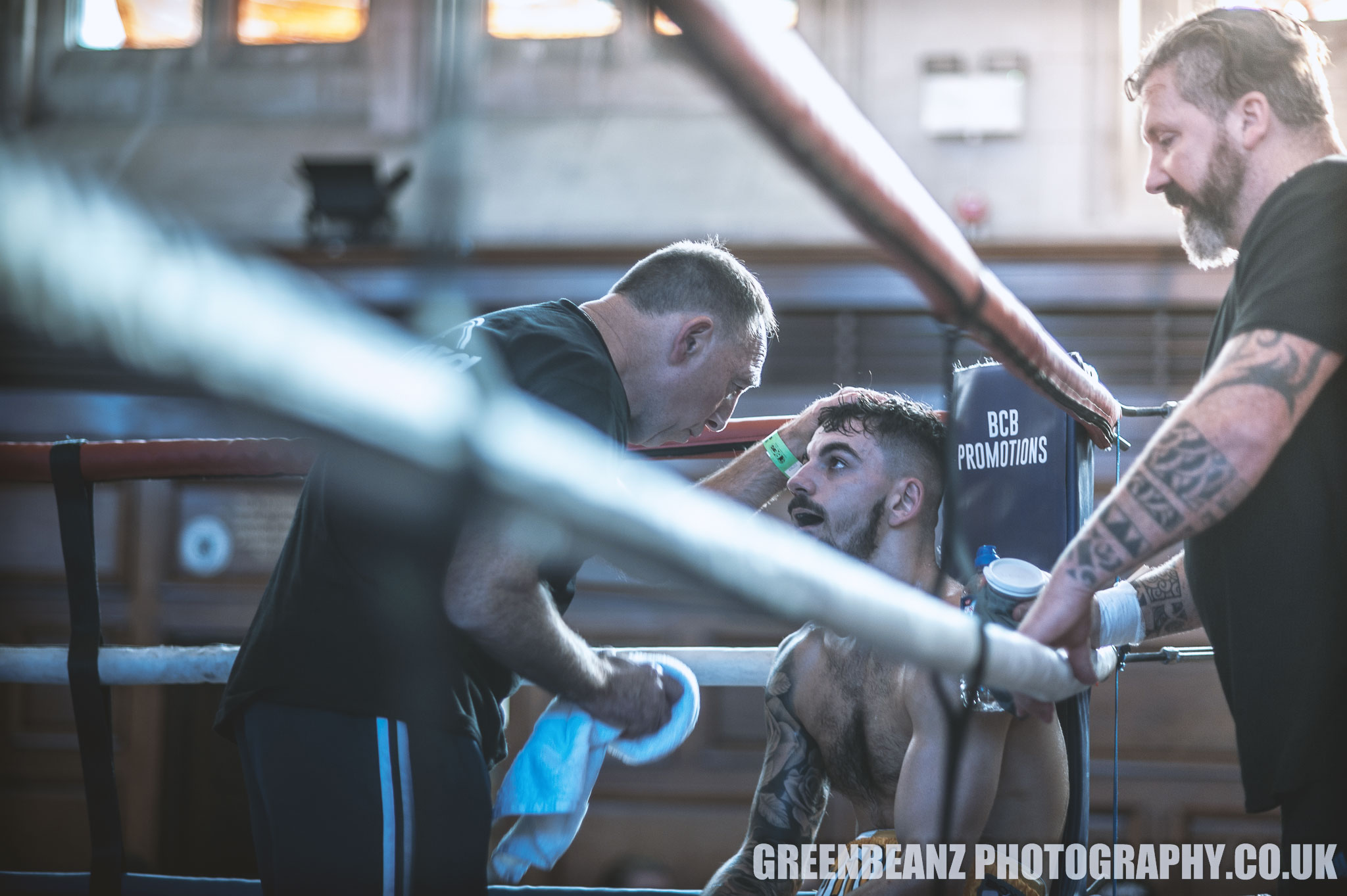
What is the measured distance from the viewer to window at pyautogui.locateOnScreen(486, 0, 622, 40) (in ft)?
17.3

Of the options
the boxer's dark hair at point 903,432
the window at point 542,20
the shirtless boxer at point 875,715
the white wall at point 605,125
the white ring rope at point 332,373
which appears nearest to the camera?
the white ring rope at point 332,373

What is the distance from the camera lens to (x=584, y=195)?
16.5ft

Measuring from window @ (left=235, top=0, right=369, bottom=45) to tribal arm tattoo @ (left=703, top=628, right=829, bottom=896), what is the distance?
4.86 meters

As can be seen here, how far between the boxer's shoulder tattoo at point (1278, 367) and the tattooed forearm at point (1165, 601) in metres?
0.42

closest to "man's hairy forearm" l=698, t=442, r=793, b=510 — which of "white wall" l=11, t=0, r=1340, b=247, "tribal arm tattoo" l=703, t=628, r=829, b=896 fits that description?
"tribal arm tattoo" l=703, t=628, r=829, b=896

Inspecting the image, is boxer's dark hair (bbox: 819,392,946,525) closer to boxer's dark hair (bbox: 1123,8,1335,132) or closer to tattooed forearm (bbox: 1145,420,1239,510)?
boxer's dark hair (bbox: 1123,8,1335,132)

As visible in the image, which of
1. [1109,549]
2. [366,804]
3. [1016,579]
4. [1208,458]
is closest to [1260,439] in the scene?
[1208,458]

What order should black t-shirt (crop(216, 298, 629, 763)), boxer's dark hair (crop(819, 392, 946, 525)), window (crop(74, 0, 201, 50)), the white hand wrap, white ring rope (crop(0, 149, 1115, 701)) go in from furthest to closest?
window (crop(74, 0, 201, 50)), boxer's dark hair (crop(819, 392, 946, 525)), the white hand wrap, black t-shirt (crop(216, 298, 629, 763)), white ring rope (crop(0, 149, 1115, 701))

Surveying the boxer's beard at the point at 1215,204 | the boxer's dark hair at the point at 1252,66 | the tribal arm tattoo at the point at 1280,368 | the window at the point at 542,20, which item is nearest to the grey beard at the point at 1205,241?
the boxer's beard at the point at 1215,204

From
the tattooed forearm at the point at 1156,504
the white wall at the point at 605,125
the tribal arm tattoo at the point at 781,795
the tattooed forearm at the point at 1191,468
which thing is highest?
the white wall at the point at 605,125

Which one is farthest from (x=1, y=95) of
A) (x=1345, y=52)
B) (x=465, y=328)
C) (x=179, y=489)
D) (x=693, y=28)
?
(x=1345, y=52)

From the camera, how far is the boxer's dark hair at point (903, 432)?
6.36 ft

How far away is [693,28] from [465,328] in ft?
2.65

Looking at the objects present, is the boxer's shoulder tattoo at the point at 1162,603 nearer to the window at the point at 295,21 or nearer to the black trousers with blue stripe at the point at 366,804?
the black trousers with blue stripe at the point at 366,804
